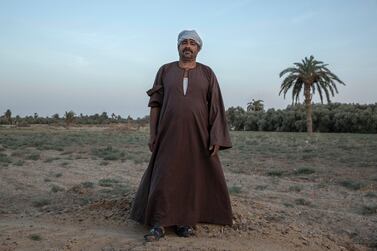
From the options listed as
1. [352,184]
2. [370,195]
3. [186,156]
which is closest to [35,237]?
[186,156]

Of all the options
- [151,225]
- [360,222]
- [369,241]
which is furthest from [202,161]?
[360,222]

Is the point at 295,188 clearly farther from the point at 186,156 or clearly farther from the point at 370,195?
the point at 186,156

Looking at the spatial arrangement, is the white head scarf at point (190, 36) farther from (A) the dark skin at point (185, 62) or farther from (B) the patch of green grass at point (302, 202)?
(B) the patch of green grass at point (302, 202)

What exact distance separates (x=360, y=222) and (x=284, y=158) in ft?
30.2

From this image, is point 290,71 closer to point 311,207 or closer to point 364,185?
point 364,185

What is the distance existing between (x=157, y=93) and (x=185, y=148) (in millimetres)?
682

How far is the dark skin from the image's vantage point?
4133 millimetres

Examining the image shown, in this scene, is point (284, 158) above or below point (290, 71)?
below

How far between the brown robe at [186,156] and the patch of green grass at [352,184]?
490 centimetres

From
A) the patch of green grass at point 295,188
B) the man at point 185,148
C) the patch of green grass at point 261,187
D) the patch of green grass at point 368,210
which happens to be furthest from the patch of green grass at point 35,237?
the patch of green grass at point 295,188

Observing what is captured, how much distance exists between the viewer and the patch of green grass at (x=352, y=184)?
824 cm

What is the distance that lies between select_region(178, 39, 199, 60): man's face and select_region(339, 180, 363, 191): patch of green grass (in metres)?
5.49

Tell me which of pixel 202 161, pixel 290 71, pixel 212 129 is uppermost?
pixel 290 71

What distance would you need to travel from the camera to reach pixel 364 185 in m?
8.32
